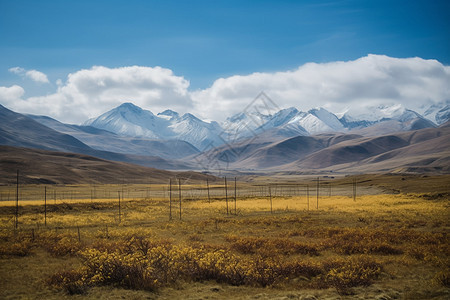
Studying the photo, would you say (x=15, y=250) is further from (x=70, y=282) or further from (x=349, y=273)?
(x=349, y=273)

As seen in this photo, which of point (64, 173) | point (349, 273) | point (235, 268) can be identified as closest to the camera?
point (349, 273)

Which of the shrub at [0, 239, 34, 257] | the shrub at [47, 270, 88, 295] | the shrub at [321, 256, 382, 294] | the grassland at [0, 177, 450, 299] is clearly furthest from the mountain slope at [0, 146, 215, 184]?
the shrub at [321, 256, 382, 294]

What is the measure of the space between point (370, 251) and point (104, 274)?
15193 mm

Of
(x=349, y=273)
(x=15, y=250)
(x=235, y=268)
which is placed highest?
(x=235, y=268)

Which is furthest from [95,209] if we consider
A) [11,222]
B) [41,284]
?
[41,284]

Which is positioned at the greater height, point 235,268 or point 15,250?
point 235,268

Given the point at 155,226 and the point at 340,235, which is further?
the point at 155,226

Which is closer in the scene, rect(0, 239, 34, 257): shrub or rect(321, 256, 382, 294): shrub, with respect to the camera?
rect(321, 256, 382, 294): shrub

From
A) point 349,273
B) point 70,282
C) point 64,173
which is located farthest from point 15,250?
point 64,173

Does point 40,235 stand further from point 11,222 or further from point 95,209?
point 95,209

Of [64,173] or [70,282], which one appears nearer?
[70,282]

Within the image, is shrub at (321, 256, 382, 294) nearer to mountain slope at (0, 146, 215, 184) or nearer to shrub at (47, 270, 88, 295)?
shrub at (47, 270, 88, 295)

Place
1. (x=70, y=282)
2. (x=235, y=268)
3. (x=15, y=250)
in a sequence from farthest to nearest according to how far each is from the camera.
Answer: (x=15, y=250) < (x=235, y=268) < (x=70, y=282)

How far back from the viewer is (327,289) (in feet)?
48.0
